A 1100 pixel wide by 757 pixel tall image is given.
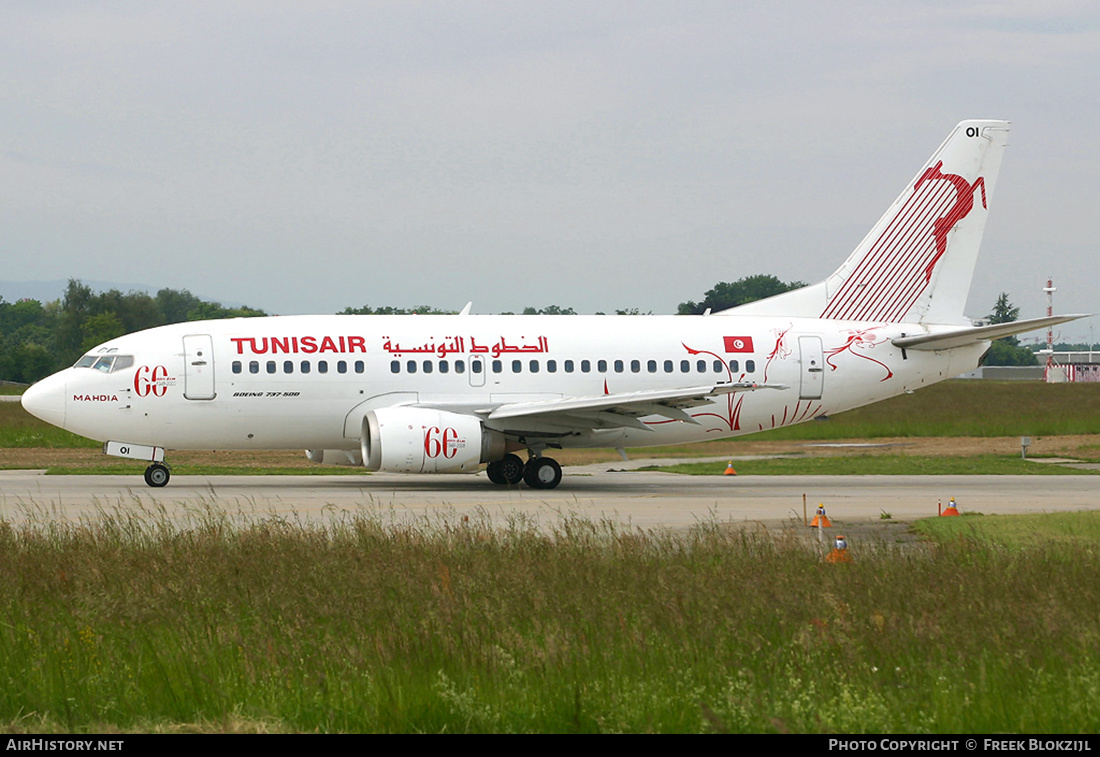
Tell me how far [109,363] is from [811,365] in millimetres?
15180

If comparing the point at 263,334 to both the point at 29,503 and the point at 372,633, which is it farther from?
the point at 372,633

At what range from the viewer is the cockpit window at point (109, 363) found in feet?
86.4

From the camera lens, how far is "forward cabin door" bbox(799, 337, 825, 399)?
28703mm

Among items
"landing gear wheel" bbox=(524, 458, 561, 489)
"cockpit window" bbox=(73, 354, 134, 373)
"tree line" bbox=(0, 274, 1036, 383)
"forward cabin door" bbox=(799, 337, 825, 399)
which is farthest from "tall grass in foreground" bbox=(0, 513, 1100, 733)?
"tree line" bbox=(0, 274, 1036, 383)

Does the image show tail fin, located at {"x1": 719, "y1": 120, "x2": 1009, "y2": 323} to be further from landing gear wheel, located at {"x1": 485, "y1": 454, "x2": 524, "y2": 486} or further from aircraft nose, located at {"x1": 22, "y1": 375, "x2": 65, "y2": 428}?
aircraft nose, located at {"x1": 22, "y1": 375, "x2": 65, "y2": 428}

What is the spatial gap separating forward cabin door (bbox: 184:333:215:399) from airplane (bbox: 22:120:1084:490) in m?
0.03

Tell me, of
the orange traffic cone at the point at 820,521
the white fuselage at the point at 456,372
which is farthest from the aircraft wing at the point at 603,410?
the orange traffic cone at the point at 820,521

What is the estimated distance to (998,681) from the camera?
27.0ft

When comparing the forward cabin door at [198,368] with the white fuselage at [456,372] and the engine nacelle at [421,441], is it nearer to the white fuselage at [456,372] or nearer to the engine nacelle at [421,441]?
the white fuselage at [456,372]

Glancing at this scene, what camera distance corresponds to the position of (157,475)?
86.7ft

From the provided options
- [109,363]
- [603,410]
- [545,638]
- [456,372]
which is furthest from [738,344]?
[545,638]

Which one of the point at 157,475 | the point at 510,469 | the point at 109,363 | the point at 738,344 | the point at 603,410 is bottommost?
the point at 510,469

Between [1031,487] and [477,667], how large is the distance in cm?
2032

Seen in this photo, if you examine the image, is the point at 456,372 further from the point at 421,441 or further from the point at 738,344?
the point at 738,344
